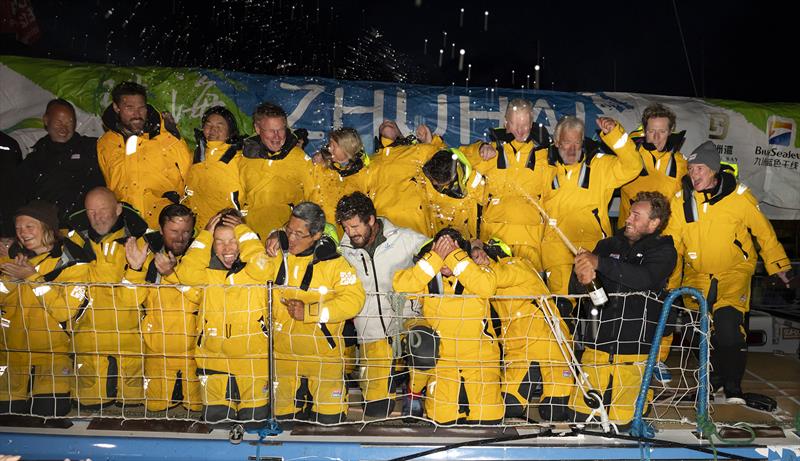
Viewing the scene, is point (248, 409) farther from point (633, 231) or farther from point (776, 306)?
point (776, 306)

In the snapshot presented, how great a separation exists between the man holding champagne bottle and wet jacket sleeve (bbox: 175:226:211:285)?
267cm

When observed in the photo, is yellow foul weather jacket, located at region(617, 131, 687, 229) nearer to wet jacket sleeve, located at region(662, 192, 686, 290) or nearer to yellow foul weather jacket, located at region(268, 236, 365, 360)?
wet jacket sleeve, located at region(662, 192, 686, 290)

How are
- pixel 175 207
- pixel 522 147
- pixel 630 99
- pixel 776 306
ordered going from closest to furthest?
1. pixel 175 207
2. pixel 522 147
3. pixel 630 99
4. pixel 776 306

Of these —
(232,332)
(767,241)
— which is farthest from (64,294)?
(767,241)

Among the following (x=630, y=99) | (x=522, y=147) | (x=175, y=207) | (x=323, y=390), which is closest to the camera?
(x=323, y=390)

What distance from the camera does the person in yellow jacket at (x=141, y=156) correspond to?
228 inches

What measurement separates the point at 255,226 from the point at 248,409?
1.98 m

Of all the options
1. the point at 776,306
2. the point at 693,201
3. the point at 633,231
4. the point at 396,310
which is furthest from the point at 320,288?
the point at 776,306

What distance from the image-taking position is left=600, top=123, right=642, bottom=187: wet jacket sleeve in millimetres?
5316

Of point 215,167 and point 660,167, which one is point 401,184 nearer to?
point 215,167

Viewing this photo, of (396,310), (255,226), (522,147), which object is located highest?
(522,147)

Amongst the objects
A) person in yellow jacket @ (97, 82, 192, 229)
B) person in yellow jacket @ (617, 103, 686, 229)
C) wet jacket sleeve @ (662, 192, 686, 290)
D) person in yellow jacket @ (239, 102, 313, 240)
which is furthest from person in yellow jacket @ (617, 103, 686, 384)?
person in yellow jacket @ (97, 82, 192, 229)

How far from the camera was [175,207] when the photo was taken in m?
4.68

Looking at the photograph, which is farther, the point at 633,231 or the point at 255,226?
the point at 255,226
